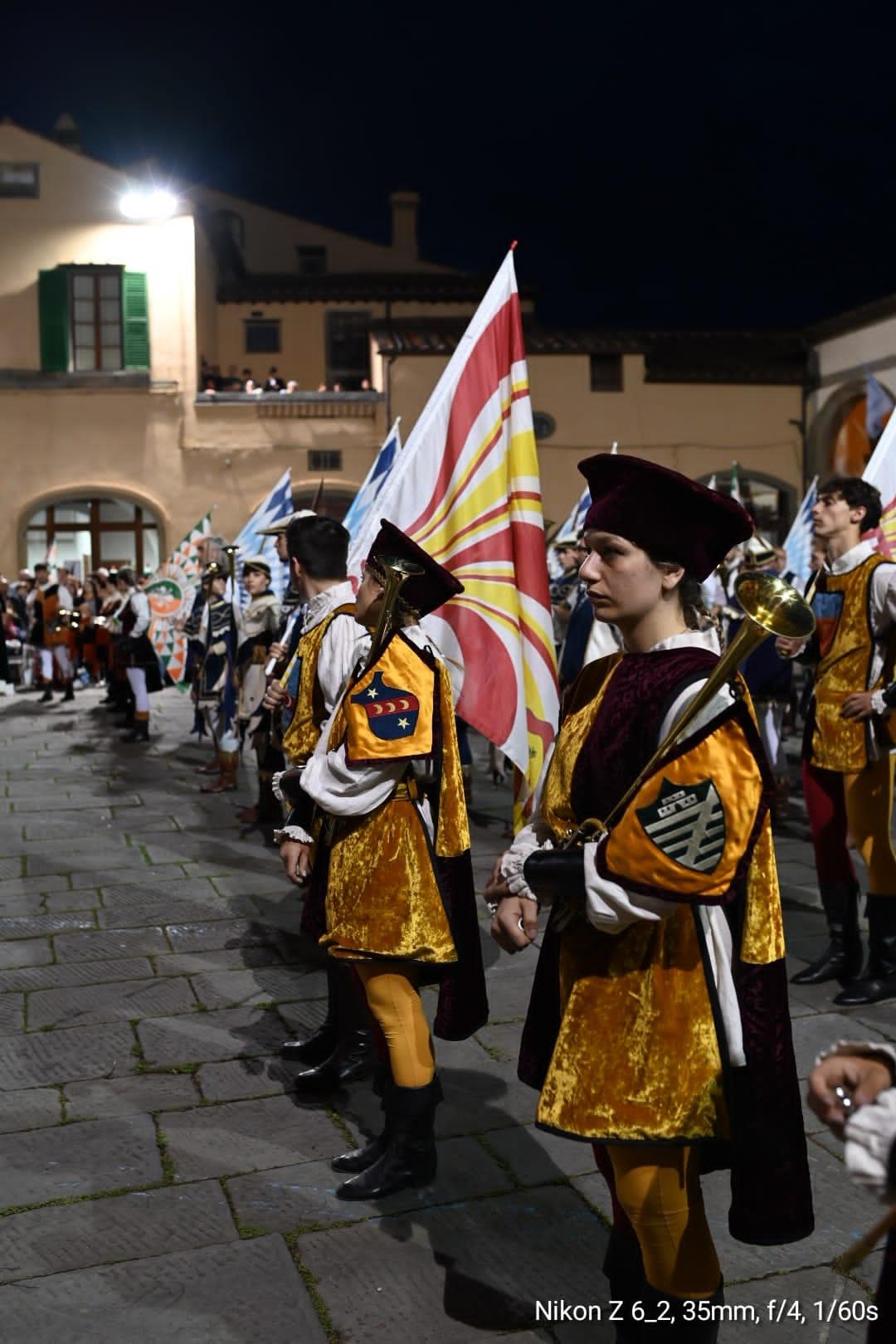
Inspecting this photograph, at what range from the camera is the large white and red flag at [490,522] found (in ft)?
11.4

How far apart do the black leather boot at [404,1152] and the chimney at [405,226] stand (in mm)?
29537

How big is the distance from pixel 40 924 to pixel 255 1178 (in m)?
2.79

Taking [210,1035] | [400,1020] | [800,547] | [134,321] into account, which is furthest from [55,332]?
[400,1020]

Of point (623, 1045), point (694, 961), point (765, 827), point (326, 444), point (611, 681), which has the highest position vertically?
point (326, 444)

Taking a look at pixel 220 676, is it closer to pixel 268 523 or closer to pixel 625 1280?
pixel 268 523

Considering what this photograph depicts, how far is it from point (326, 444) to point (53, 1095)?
20.4m

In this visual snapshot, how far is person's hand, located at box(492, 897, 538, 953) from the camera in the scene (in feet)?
6.77

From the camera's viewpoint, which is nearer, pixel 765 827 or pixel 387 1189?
pixel 765 827

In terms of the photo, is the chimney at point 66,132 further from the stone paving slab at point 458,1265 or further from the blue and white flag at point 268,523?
the stone paving slab at point 458,1265

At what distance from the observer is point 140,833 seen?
7.42 m

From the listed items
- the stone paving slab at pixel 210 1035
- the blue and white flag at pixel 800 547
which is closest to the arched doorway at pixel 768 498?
the blue and white flag at pixel 800 547

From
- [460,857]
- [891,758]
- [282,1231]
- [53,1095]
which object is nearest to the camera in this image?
[282,1231]

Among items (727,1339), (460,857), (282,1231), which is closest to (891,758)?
(460,857)

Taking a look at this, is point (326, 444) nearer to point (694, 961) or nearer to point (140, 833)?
point (140, 833)
